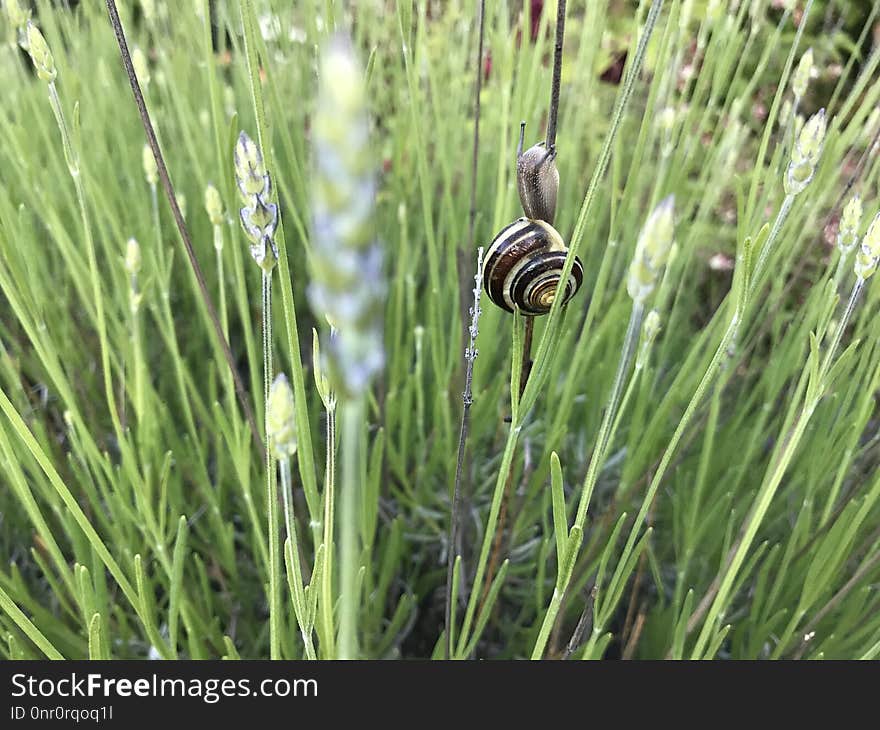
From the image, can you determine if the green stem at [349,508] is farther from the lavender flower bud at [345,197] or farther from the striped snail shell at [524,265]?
the striped snail shell at [524,265]

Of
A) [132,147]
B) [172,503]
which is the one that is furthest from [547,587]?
[132,147]

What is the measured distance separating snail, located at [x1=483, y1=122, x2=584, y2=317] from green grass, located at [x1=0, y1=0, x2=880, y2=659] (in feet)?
0.06

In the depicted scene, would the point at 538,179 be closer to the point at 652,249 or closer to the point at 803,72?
the point at 652,249

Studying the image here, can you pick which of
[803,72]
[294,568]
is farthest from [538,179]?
[803,72]

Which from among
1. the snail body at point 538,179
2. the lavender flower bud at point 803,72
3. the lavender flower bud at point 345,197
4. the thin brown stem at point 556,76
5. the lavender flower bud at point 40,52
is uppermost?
the lavender flower bud at point 803,72

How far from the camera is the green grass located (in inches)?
16.8

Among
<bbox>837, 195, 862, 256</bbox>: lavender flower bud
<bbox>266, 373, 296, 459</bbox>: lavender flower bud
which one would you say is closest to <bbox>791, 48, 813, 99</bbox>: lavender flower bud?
<bbox>837, 195, 862, 256</bbox>: lavender flower bud

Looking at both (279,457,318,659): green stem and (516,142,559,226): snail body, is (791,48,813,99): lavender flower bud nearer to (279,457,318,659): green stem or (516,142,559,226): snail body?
(516,142,559,226): snail body

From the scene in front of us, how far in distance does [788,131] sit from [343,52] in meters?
0.60

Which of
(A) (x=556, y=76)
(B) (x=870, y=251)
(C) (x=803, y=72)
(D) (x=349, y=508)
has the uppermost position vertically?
(C) (x=803, y=72)

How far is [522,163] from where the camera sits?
35 cm

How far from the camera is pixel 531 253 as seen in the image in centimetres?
32

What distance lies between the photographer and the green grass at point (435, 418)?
16.8 inches

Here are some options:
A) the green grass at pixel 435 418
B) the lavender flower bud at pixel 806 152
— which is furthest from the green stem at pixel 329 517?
the lavender flower bud at pixel 806 152
